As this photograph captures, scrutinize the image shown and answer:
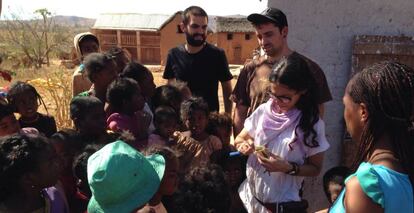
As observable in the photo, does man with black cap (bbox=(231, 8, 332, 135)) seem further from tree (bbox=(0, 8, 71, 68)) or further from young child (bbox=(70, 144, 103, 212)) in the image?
tree (bbox=(0, 8, 71, 68))

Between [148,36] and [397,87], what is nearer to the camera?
[397,87]

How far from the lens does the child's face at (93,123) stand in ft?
8.24

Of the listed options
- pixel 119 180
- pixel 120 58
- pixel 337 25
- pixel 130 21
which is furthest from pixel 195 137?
pixel 130 21

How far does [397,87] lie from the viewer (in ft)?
4.61

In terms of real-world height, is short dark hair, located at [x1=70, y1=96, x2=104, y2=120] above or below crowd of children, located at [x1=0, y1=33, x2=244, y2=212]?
above

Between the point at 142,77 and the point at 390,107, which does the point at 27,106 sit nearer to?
the point at 142,77

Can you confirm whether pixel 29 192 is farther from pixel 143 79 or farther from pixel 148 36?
pixel 148 36

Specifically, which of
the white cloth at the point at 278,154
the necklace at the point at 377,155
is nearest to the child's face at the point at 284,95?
the white cloth at the point at 278,154

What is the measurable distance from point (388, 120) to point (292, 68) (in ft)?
2.73

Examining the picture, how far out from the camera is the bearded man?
372 centimetres

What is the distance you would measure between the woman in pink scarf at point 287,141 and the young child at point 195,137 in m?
0.45

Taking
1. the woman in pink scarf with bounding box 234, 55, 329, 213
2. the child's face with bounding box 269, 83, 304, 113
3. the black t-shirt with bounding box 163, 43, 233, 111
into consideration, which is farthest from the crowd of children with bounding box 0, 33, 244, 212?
the child's face with bounding box 269, 83, 304, 113

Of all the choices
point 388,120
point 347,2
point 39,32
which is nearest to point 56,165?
point 388,120

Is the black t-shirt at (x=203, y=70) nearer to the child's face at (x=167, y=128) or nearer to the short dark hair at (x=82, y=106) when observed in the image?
the child's face at (x=167, y=128)
